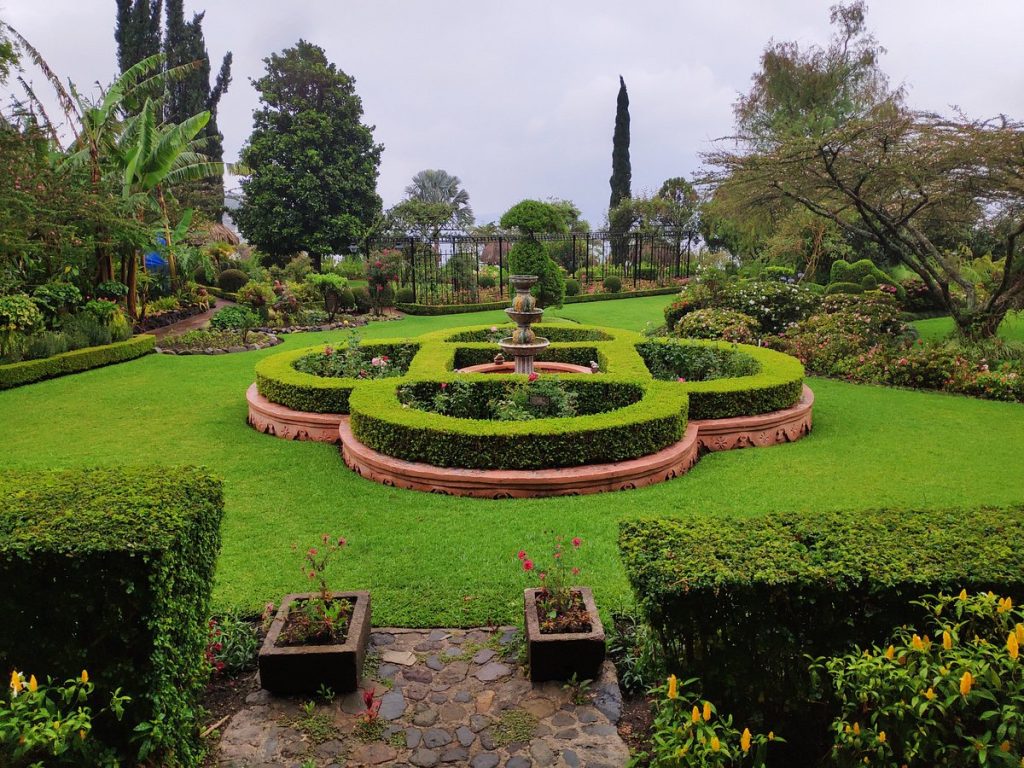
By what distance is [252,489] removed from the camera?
260 inches

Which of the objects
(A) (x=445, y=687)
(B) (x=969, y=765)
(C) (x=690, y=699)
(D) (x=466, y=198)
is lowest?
(A) (x=445, y=687)

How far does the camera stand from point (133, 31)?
3188cm

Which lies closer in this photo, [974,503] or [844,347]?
[974,503]

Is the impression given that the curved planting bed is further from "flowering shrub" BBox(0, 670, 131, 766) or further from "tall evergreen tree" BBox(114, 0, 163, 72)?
"tall evergreen tree" BBox(114, 0, 163, 72)

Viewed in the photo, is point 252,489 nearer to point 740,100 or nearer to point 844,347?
point 844,347

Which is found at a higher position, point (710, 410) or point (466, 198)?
point (466, 198)

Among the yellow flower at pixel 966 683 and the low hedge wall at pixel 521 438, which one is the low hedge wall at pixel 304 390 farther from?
the yellow flower at pixel 966 683

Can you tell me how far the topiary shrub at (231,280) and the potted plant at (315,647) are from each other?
22758mm

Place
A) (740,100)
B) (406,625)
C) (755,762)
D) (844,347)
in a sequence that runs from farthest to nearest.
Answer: (740,100) < (844,347) < (406,625) < (755,762)

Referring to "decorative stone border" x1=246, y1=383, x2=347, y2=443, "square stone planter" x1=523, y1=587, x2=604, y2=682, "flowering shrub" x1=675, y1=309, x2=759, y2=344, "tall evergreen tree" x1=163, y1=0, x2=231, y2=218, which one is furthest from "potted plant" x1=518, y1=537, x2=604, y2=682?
"tall evergreen tree" x1=163, y1=0, x2=231, y2=218

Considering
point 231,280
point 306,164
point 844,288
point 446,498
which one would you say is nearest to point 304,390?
point 446,498

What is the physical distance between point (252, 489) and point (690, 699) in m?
4.93

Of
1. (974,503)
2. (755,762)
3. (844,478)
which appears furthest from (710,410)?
(755,762)

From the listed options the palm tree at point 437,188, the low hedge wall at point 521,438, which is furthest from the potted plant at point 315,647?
the palm tree at point 437,188
